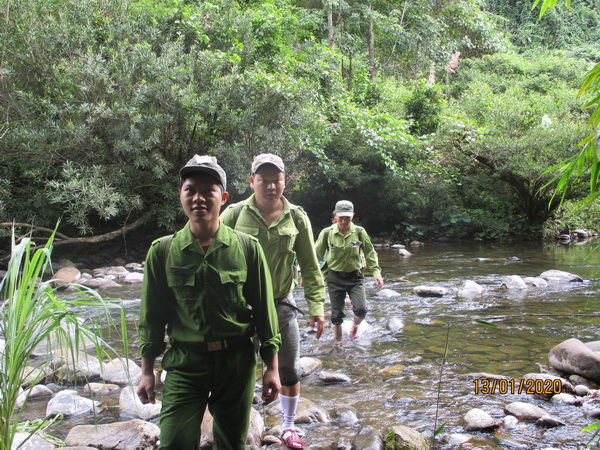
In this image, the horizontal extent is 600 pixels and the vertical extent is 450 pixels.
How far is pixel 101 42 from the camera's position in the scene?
1171cm

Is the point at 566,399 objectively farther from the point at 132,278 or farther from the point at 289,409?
the point at 132,278

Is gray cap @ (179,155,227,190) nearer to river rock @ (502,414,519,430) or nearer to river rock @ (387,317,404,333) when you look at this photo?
river rock @ (502,414,519,430)

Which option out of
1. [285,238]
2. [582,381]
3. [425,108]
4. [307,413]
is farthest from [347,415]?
[425,108]

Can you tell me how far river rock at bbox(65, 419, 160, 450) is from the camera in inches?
116

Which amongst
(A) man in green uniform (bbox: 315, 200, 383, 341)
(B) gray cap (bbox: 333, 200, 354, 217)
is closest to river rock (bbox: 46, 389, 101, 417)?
(A) man in green uniform (bbox: 315, 200, 383, 341)

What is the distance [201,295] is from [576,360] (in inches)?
155

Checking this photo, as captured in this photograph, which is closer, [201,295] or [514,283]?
[201,295]

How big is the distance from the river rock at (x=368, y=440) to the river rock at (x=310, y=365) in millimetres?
1514

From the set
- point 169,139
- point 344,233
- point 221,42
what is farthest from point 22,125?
point 344,233

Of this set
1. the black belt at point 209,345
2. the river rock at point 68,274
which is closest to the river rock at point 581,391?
the black belt at point 209,345

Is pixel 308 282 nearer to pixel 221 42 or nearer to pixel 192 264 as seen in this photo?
pixel 192 264

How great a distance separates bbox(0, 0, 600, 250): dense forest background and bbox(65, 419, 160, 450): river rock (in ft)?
15.7

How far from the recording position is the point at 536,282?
9086 millimetres

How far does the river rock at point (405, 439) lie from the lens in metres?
3.06
